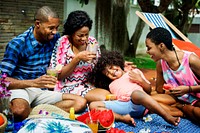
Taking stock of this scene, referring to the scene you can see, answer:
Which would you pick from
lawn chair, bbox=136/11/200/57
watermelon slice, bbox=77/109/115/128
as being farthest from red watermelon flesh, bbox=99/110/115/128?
lawn chair, bbox=136/11/200/57

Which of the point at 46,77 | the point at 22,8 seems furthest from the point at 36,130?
the point at 22,8

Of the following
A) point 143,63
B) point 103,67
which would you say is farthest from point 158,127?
point 143,63

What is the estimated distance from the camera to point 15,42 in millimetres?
3783

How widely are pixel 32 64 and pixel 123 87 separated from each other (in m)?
1.23

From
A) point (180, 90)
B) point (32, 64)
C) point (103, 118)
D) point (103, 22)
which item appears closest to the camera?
point (103, 118)

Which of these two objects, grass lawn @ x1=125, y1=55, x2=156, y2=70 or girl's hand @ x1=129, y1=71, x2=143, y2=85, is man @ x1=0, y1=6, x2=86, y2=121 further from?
grass lawn @ x1=125, y1=55, x2=156, y2=70

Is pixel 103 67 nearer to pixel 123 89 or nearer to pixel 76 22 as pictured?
pixel 123 89

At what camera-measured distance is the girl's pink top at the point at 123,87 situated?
3955 millimetres

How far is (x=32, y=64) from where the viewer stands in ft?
13.0

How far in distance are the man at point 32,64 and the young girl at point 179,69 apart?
3.88 feet

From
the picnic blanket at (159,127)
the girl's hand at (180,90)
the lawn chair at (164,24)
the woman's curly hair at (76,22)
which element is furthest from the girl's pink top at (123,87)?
the lawn chair at (164,24)

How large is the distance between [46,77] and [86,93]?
1150mm

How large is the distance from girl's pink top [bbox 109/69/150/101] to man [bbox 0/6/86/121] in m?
0.45

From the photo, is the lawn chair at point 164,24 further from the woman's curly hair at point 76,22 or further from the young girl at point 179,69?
the woman's curly hair at point 76,22
